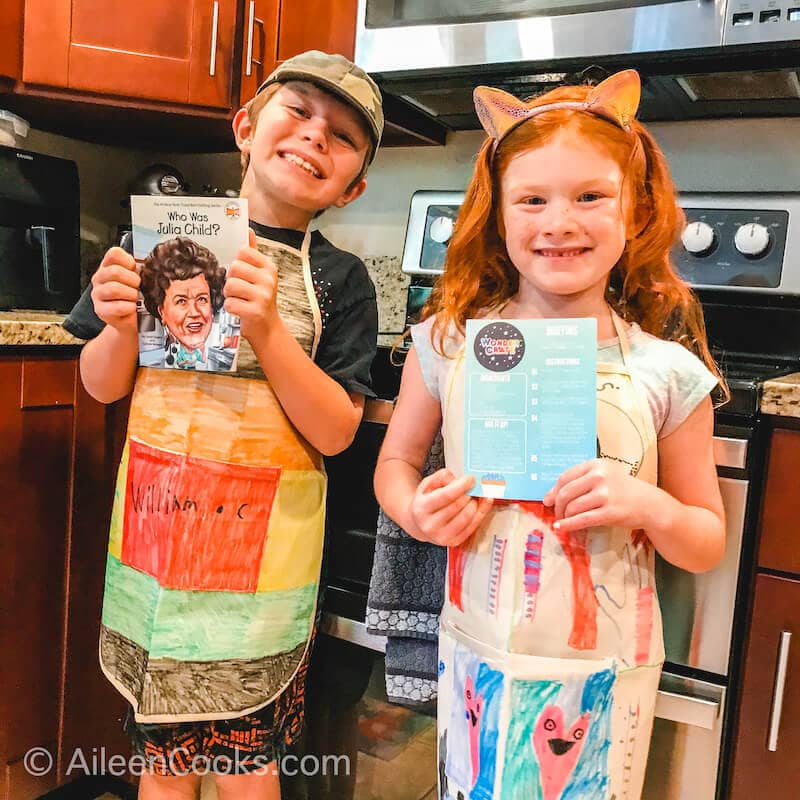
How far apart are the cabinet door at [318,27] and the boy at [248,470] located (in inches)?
17.3

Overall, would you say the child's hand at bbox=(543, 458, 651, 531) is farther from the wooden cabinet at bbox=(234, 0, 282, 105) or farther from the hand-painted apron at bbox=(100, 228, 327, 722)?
the wooden cabinet at bbox=(234, 0, 282, 105)

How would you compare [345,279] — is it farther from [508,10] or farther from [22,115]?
[22,115]

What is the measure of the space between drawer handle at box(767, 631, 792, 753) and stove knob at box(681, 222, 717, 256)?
0.58 m

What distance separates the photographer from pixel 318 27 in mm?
1363

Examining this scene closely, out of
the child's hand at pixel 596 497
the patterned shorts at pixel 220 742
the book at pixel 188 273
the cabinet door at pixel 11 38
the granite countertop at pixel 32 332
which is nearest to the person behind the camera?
the child's hand at pixel 596 497

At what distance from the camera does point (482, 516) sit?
0.75m

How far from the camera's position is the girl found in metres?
0.73

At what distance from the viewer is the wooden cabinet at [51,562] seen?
115cm

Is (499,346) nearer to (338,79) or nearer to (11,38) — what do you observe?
(338,79)

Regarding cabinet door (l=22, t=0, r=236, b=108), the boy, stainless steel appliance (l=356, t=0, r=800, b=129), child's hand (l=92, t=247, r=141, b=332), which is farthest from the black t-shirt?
cabinet door (l=22, t=0, r=236, b=108)

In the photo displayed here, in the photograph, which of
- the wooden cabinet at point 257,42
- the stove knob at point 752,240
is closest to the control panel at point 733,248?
the stove knob at point 752,240

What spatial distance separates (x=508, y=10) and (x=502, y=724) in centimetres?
100

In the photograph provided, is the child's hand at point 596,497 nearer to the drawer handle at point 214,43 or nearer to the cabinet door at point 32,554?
the cabinet door at point 32,554

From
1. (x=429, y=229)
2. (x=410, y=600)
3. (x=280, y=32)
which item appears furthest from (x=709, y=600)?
(x=280, y=32)
